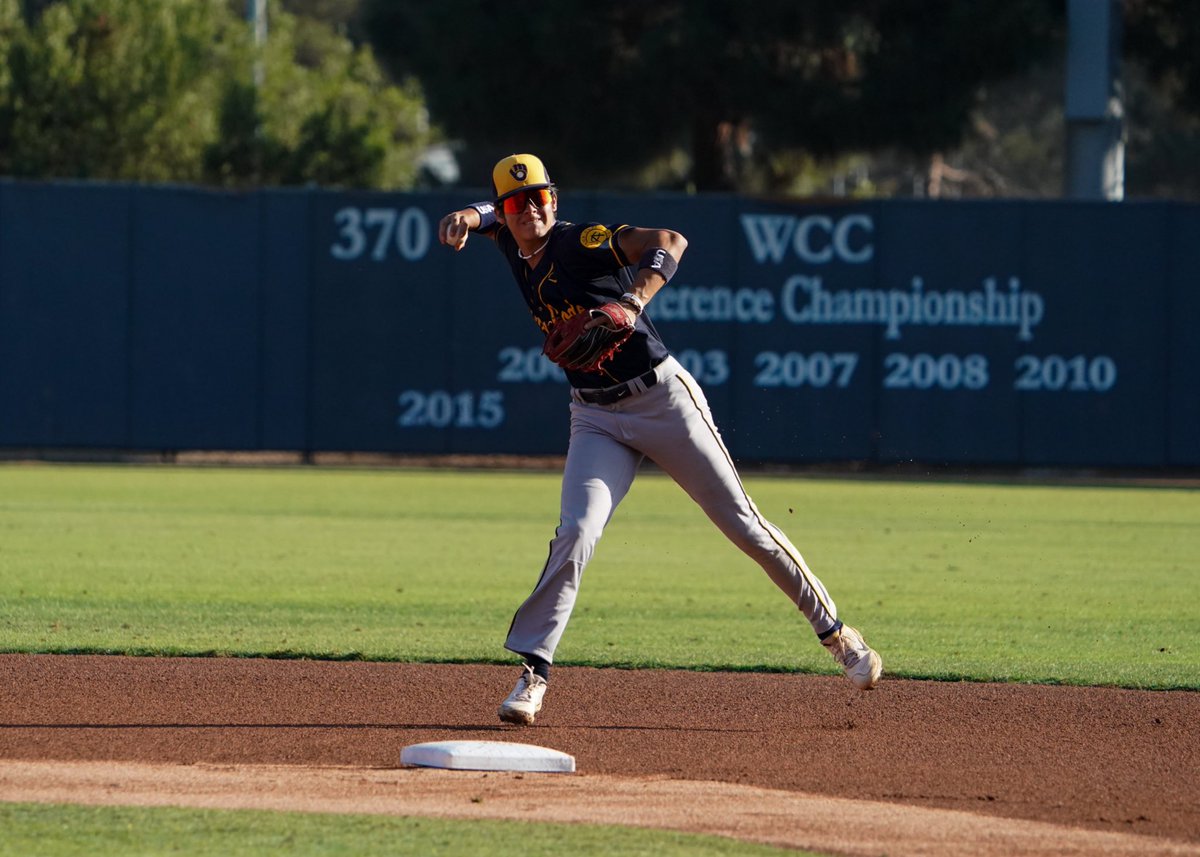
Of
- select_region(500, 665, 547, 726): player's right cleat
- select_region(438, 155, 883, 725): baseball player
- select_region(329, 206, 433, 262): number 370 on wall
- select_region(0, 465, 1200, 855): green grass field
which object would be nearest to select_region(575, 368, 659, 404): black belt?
select_region(438, 155, 883, 725): baseball player

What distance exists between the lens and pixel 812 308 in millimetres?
21172

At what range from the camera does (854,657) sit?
685 centimetres

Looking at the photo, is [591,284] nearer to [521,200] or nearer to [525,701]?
[521,200]

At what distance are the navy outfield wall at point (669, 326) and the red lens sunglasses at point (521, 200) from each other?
14.4m

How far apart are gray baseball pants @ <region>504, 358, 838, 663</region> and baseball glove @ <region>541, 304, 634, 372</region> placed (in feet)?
0.85

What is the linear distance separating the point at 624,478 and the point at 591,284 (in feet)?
2.38

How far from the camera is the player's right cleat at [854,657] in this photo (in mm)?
6828

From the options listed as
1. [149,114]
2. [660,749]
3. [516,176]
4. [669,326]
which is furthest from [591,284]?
[149,114]

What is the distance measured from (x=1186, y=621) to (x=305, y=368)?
43.9ft

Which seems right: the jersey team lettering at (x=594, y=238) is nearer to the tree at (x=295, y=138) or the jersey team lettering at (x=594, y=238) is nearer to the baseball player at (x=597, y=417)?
the baseball player at (x=597, y=417)

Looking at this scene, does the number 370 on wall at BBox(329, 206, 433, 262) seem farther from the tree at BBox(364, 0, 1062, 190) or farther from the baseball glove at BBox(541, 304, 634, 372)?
the baseball glove at BBox(541, 304, 634, 372)

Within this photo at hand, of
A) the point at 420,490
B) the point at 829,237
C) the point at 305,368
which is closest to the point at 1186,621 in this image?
the point at 420,490

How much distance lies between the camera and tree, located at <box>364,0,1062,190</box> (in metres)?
25.2

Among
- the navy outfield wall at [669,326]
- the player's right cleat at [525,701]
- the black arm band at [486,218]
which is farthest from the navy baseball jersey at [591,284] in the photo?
the navy outfield wall at [669,326]
